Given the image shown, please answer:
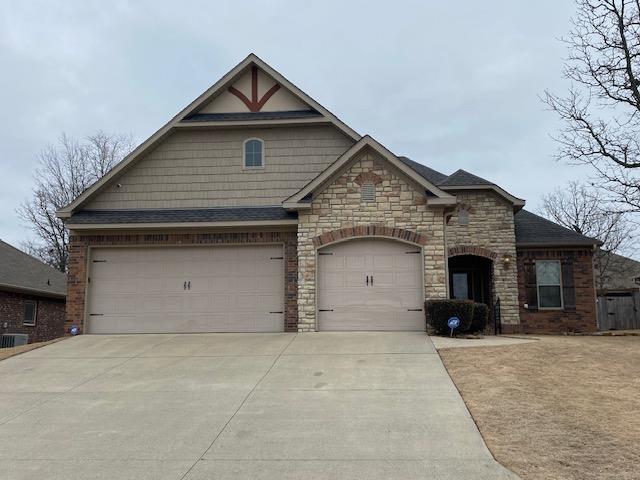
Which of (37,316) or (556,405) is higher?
(37,316)

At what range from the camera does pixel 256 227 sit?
14.9 metres

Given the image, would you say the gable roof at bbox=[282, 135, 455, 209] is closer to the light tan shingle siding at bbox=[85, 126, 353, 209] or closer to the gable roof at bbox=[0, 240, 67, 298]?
the light tan shingle siding at bbox=[85, 126, 353, 209]

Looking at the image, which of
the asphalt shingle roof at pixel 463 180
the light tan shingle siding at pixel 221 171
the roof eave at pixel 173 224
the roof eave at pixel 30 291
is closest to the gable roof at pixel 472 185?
the asphalt shingle roof at pixel 463 180

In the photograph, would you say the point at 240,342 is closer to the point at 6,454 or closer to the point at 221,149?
the point at 221,149

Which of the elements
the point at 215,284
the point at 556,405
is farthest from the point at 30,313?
the point at 556,405

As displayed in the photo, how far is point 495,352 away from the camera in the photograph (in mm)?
11094

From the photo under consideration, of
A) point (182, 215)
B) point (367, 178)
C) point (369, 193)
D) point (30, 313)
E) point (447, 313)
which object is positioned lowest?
point (30, 313)

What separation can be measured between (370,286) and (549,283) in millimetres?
7640

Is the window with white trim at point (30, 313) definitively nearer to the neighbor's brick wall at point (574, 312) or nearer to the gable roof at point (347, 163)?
the gable roof at point (347, 163)

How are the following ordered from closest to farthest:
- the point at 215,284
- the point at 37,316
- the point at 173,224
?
the point at 173,224 < the point at 215,284 < the point at 37,316

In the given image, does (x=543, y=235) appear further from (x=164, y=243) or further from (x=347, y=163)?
(x=164, y=243)

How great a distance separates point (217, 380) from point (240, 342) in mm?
3376

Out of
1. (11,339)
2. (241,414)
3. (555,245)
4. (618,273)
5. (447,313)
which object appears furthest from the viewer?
(618,273)

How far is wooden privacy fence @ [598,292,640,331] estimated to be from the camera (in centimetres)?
2162
